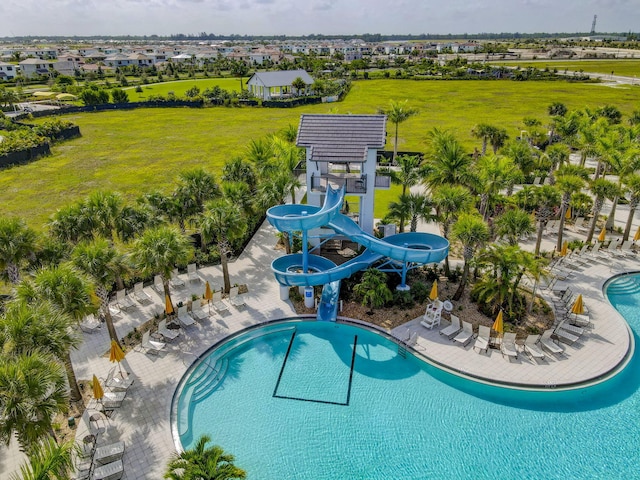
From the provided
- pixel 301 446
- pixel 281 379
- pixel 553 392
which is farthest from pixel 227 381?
pixel 553 392

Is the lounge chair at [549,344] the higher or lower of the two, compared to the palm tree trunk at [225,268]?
lower

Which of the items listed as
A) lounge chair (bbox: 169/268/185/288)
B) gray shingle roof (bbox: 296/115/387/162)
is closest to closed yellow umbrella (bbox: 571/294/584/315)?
gray shingle roof (bbox: 296/115/387/162)

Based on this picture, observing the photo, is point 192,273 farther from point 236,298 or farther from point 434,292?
point 434,292

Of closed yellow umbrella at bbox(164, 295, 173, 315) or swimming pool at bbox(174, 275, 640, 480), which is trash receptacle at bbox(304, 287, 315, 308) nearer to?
swimming pool at bbox(174, 275, 640, 480)

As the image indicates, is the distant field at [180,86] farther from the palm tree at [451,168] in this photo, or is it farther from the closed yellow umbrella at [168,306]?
the closed yellow umbrella at [168,306]

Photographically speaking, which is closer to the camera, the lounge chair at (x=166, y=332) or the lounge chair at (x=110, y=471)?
the lounge chair at (x=110, y=471)

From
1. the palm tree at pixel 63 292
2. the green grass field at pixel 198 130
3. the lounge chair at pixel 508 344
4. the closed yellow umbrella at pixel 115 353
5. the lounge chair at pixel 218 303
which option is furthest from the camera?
the green grass field at pixel 198 130

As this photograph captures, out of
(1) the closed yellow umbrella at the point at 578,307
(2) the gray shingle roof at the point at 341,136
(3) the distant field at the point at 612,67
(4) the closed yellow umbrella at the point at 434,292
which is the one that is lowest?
(4) the closed yellow umbrella at the point at 434,292

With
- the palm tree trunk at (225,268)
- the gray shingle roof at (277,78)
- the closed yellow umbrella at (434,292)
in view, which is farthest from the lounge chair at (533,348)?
the gray shingle roof at (277,78)
